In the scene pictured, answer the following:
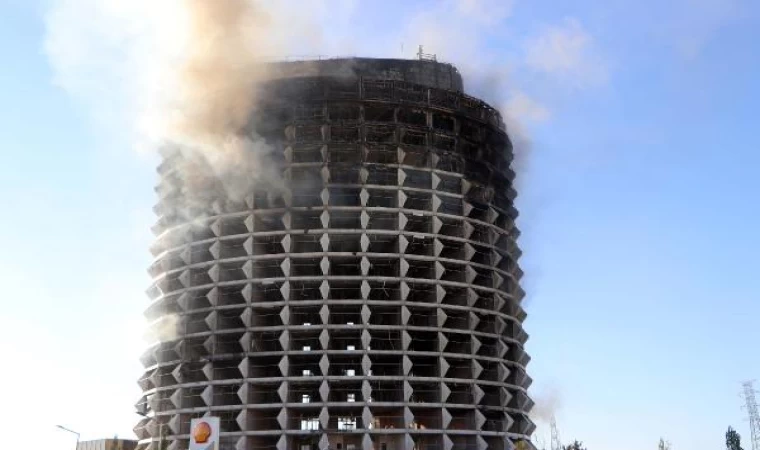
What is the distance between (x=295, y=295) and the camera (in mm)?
72750

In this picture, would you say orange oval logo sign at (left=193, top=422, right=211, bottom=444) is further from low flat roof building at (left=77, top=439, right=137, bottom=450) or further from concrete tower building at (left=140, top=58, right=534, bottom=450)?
low flat roof building at (left=77, top=439, right=137, bottom=450)

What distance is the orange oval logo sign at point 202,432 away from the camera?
5247 centimetres

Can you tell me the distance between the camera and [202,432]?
52781 mm

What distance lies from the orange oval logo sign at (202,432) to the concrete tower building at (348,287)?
14353 millimetres

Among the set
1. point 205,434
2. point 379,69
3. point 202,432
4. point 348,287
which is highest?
point 379,69

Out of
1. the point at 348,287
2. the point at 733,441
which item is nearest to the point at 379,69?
the point at 348,287

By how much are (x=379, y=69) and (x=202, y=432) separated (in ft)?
146

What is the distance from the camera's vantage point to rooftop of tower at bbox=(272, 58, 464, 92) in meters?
80.9

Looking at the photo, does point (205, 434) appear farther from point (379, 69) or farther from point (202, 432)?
point (379, 69)

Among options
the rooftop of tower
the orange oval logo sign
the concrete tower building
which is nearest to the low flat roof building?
the concrete tower building

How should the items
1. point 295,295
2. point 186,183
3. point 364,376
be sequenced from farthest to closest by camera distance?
1. point 186,183
2. point 295,295
3. point 364,376

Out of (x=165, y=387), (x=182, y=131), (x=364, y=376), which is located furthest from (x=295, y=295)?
(x=182, y=131)

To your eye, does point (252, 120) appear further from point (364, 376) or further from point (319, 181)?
point (364, 376)

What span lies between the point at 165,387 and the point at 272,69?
33.8 m
